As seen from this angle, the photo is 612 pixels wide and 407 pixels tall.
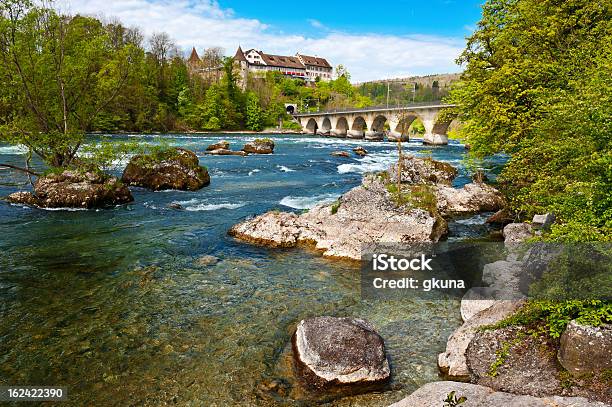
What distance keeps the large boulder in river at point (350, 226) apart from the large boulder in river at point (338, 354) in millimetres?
6277

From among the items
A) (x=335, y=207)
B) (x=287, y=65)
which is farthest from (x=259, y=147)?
(x=287, y=65)

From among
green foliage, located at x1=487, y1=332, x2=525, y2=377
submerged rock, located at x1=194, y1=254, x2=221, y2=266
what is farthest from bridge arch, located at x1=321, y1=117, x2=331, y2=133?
green foliage, located at x1=487, y1=332, x2=525, y2=377

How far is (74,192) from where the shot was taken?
21.0 meters

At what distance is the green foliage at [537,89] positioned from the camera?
32.4 feet

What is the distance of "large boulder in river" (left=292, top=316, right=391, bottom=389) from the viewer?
288 inches

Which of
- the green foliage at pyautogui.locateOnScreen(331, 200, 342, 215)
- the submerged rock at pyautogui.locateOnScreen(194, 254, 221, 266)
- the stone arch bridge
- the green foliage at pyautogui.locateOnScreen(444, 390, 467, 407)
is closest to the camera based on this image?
the green foliage at pyautogui.locateOnScreen(444, 390, 467, 407)

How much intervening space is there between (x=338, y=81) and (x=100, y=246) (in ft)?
506

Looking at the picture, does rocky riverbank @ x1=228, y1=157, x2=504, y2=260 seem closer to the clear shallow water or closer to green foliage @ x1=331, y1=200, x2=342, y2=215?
green foliage @ x1=331, y1=200, x2=342, y2=215

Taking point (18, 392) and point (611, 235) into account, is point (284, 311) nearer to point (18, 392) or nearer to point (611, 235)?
point (18, 392)

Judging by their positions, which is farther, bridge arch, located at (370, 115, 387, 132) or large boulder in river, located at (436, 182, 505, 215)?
bridge arch, located at (370, 115, 387, 132)

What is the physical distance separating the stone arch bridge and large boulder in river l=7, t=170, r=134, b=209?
35596 millimetres

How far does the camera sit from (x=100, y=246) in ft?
49.9

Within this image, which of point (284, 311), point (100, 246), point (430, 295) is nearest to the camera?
point (284, 311)

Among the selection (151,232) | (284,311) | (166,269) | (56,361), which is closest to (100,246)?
(151,232)
